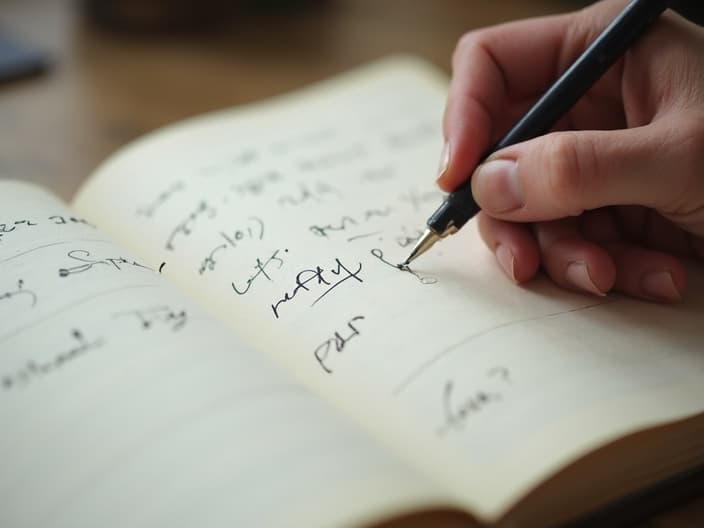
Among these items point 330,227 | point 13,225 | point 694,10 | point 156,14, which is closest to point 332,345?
point 330,227

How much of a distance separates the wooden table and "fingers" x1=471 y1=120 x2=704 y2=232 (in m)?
0.44

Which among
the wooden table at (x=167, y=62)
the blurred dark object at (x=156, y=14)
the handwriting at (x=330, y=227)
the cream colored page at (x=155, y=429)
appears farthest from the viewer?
the blurred dark object at (x=156, y=14)

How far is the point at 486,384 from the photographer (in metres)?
0.43

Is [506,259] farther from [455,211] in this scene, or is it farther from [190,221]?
[190,221]

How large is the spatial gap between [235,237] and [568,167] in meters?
0.24

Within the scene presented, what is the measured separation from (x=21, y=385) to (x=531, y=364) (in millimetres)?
277

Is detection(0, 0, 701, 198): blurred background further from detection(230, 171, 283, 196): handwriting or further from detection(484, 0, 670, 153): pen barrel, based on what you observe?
detection(484, 0, 670, 153): pen barrel

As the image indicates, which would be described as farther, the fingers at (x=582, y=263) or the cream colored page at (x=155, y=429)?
the fingers at (x=582, y=263)

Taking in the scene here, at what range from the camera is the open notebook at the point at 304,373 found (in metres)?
0.38

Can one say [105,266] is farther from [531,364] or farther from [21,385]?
[531,364]

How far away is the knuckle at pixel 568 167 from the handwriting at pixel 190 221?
0.26 meters

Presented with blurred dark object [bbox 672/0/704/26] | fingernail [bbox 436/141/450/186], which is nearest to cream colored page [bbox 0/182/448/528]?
fingernail [bbox 436/141/450/186]

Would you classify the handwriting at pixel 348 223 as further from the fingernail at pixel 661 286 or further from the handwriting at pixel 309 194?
the fingernail at pixel 661 286

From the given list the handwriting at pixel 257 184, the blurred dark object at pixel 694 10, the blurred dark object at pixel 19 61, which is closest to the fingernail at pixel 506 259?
the handwriting at pixel 257 184
